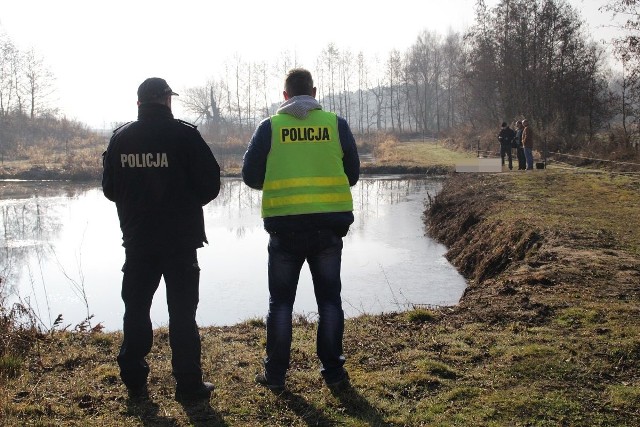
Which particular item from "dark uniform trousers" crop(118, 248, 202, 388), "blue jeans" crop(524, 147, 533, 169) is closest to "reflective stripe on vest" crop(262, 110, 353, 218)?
"dark uniform trousers" crop(118, 248, 202, 388)

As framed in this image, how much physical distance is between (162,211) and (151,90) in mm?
776

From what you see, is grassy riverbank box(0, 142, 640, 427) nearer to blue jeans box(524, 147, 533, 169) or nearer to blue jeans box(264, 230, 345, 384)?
blue jeans box(264, 230, 345, 384)

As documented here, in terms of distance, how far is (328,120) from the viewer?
4207mm

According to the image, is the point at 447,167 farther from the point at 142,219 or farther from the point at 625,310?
the point at 142,219

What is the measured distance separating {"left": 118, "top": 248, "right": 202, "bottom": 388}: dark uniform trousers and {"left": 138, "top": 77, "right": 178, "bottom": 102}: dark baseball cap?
967 millimetres

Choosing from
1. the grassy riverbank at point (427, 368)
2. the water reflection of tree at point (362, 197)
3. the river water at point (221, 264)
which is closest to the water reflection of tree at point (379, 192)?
the water reflection of tree at point (362, 197)

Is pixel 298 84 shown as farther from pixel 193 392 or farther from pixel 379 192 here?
pixel 379 192

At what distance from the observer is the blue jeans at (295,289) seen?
4211 mm

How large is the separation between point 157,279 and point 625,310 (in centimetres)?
427

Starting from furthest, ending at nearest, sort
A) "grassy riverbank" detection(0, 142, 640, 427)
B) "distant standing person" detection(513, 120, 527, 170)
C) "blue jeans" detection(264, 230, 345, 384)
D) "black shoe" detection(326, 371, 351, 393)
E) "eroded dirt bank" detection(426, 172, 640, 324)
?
"distant standing person" detection(513, 120, 527, 170), "eroded dirt bank" detection(426, 172, 640, 324), "black shoe" detection(326, 371, 351, 393), "blue jeans" detection(264, 230, 345, 384), "grassy riverbank" detection(0, 142, 640, 427)

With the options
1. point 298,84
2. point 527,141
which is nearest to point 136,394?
point 298,84

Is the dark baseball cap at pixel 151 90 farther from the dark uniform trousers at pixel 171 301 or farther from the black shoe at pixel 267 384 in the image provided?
the black shoe at pixel 267 384

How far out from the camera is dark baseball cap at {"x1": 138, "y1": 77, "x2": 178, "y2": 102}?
414 centimetres

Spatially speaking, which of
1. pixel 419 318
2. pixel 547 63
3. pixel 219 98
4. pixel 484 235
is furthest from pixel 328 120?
pixel 219 98
